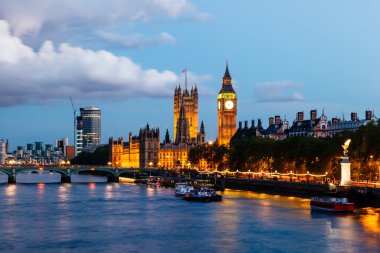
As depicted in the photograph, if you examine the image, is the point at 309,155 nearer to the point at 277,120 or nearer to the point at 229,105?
the point at 277,120

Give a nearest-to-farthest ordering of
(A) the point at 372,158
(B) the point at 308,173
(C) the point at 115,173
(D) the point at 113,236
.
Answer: (D) the point at 113,236 → (A) the point at 372,158 → (B) the point at 308,173 → (C) the point at 115,173

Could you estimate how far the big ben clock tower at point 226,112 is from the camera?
191 metres

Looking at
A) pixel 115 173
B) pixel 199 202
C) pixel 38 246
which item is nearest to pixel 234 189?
pixel 199 202

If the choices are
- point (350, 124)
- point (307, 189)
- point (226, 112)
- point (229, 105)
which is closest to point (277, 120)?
point (226, 112)

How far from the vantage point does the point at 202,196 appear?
86125mm

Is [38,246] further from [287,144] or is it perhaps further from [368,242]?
[287,144]

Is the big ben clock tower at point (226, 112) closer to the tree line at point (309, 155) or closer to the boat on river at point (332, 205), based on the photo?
the tree line at point (309, 155)

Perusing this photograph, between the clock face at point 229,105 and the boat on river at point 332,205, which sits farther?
the clock face at point 229,105

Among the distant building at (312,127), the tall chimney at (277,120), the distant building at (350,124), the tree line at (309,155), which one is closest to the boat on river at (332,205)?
the tree line at (309,155)

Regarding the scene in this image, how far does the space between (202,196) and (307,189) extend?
11750mm

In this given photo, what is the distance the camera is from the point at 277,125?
166 metres

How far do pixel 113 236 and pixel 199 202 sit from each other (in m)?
30.8

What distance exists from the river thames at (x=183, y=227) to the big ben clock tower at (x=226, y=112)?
352 feet

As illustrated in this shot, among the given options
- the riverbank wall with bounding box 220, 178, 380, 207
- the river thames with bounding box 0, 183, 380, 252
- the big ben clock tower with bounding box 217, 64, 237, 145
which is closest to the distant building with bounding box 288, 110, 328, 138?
the riverbank wall with bounding box 220, 178, 380, 207
